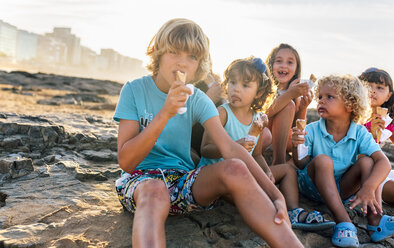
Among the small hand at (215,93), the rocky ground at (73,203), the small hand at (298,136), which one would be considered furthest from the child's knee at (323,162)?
the small hand at (215,93)

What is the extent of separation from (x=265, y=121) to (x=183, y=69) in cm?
90

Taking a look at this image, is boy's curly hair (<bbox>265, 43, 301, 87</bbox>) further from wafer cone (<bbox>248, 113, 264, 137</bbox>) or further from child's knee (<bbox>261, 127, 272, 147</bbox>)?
wafer cone (<bbox>248, 113, 264, 137</bbox>)

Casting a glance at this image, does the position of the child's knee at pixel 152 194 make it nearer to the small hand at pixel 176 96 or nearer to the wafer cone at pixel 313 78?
the small hand at pixel 176 96

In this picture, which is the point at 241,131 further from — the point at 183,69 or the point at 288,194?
the point at 183,69

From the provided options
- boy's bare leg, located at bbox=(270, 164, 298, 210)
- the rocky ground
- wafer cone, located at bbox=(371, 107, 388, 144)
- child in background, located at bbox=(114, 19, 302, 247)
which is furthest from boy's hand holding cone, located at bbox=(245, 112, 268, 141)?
wafer cone, located at bbox=(371, 107, 388, 144)

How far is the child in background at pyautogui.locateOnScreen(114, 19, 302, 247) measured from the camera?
5.94 feet

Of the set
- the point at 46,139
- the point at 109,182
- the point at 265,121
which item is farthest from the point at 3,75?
the point at 265,121

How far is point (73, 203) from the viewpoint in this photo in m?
2.53

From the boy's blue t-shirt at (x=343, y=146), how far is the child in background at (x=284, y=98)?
1.19 ft

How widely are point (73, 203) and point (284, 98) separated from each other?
6.64ft

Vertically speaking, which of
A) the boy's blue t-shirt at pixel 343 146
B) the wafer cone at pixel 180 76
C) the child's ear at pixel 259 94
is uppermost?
the wafer cone at pixel 180 76

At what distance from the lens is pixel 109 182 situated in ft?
10.4

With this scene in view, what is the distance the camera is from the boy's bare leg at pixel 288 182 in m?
2.69

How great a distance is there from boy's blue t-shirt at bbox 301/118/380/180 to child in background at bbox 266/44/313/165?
1.19 ft
